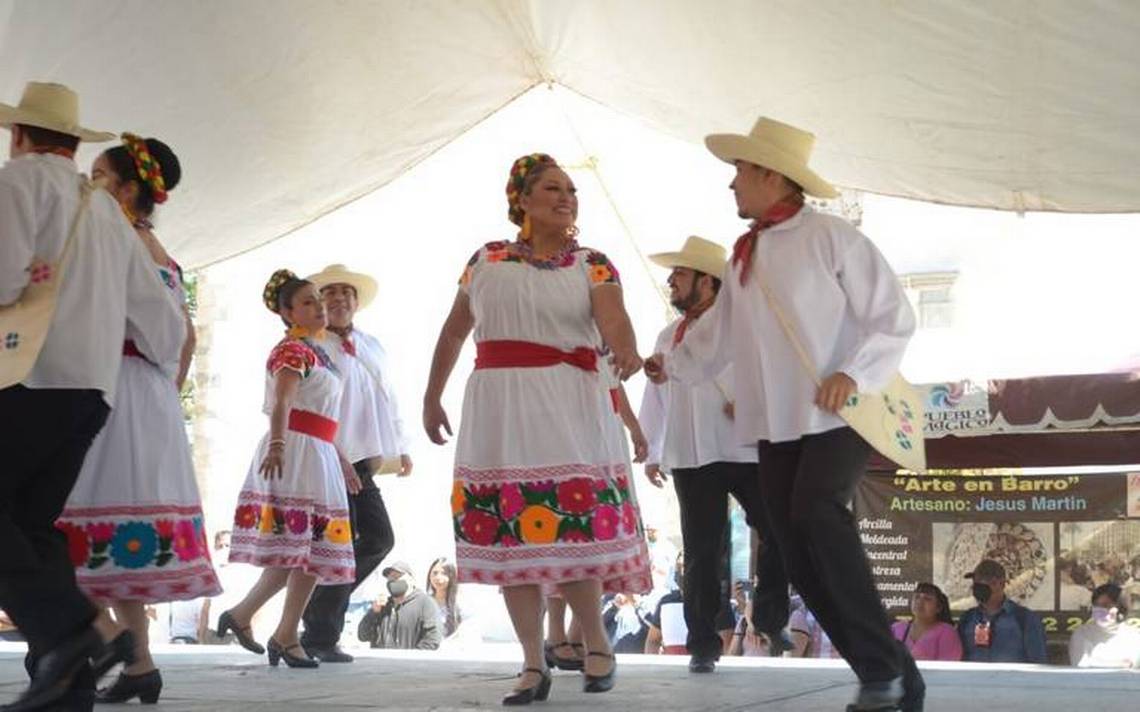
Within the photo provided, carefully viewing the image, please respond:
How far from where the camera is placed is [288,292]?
814 cm

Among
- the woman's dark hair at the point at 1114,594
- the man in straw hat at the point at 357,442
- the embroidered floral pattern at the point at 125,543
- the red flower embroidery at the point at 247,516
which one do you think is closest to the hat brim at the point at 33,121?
the embroidered floral pattern at the point at 125,543

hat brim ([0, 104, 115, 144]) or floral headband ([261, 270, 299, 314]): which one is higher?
floral headband ([261, 270, 299, 314])

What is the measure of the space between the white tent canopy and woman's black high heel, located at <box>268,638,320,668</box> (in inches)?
135

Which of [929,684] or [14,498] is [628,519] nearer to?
[929,684]

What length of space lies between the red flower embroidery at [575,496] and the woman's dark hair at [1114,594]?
22.3 feet

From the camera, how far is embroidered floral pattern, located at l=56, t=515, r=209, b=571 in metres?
5.27

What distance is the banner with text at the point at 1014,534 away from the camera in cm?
1202

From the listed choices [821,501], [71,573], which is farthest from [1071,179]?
[71,573]

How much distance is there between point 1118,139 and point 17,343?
5.91 metres

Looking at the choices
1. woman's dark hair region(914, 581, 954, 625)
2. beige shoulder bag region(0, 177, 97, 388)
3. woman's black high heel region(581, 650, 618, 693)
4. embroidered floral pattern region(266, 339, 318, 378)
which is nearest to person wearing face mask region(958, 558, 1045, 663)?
woman's dark hair region(914, 581, 954, 625)

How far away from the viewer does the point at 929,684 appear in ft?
21.2

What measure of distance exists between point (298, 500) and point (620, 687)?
8.03 feet

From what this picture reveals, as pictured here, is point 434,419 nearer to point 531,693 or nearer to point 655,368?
point 655,368

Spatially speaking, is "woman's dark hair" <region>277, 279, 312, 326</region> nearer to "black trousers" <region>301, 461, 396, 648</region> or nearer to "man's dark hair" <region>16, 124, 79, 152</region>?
"black trousers" <region>301, 461, 396, 648</region>
